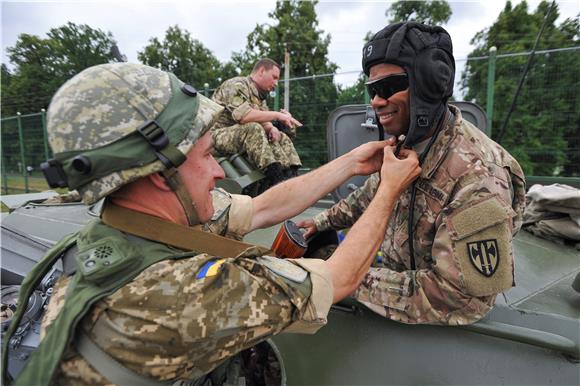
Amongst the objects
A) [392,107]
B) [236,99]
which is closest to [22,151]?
[236,99]

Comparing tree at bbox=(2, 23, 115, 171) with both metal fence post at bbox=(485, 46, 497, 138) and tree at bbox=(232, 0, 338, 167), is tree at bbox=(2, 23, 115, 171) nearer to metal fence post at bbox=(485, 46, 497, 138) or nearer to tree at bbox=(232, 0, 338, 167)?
tree at bbox=(232, 0, 338, 167)

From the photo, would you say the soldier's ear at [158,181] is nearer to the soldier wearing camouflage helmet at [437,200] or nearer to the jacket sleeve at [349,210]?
the soldier wearing camouflage helmet at [437,200]

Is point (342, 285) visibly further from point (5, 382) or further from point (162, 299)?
point (5, 382)

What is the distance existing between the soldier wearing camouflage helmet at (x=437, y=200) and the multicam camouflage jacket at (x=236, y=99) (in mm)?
2420

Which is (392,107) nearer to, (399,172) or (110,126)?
(399,172)

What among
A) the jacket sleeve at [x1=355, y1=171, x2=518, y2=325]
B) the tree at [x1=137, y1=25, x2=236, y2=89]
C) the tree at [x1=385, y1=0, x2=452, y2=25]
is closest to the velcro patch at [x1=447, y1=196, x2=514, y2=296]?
the jacket sleeve at [x1=355, y1=171, x2=518, y2=325]

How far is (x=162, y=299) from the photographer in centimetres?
112

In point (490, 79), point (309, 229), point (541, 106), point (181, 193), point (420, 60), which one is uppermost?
point (490, 79)

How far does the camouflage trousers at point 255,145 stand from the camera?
378 cm

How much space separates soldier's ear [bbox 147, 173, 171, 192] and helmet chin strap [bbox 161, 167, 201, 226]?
0.01 m

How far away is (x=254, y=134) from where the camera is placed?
382 cm

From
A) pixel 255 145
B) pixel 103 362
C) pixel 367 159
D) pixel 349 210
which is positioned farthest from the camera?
pixel 255 145

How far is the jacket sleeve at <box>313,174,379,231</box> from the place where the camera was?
2.21m

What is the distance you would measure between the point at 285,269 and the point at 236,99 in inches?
121
